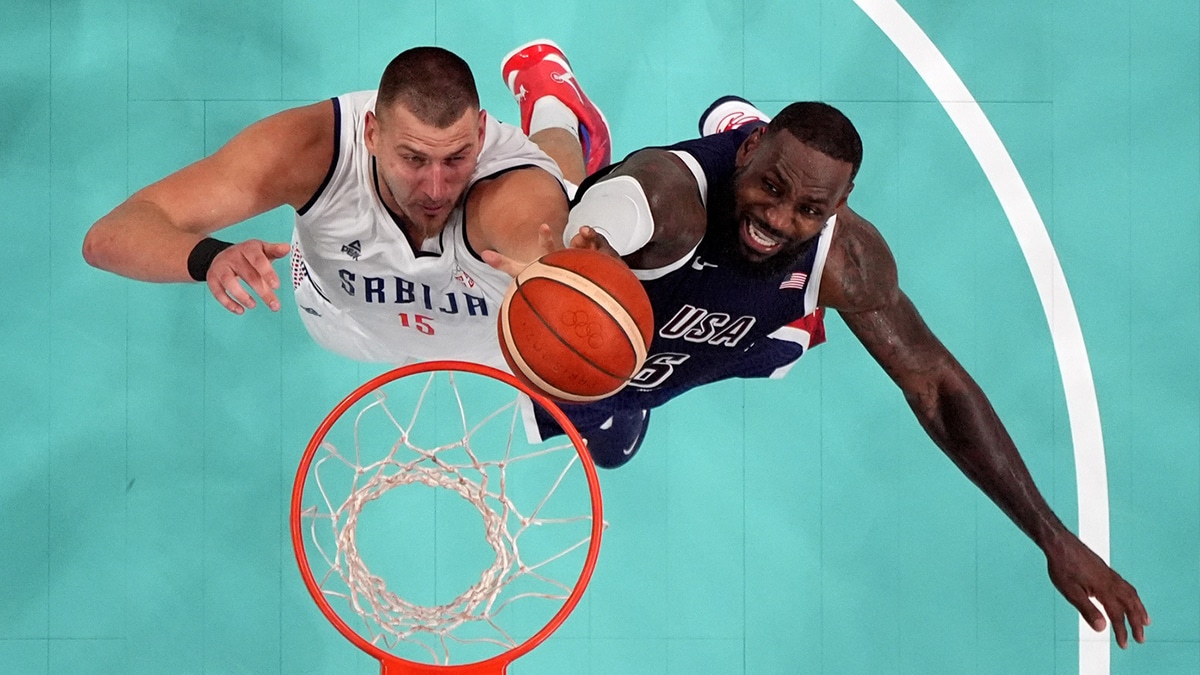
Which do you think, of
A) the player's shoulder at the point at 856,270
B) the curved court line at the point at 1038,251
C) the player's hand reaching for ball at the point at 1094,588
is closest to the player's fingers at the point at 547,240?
the player's shoulder at the point at 856,270

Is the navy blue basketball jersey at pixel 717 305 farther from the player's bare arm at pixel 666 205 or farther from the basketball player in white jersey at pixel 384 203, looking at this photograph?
the basketball player in white jersey at pixel 384 203

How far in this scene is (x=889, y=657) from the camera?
416 cm

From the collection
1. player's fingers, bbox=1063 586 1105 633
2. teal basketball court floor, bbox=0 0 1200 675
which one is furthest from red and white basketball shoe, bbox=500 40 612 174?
player's fingers, bbox=1063 586 1105 633

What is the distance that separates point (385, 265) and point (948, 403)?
5.85 ft

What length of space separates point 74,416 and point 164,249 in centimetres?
210

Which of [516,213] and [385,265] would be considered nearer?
[516,213]

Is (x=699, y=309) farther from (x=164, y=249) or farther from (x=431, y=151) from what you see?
(x=164, y=249)

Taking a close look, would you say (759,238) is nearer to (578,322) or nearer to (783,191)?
(783,191)

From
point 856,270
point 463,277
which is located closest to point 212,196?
point 463,277

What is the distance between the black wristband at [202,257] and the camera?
2.25 metres

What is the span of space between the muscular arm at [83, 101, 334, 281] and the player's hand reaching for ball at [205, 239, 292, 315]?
37cm

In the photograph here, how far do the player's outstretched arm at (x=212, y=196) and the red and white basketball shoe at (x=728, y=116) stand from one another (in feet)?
4.68

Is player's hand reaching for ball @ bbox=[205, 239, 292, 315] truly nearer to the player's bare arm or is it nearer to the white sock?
the player's bare arm

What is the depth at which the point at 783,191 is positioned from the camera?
261 centimetres
